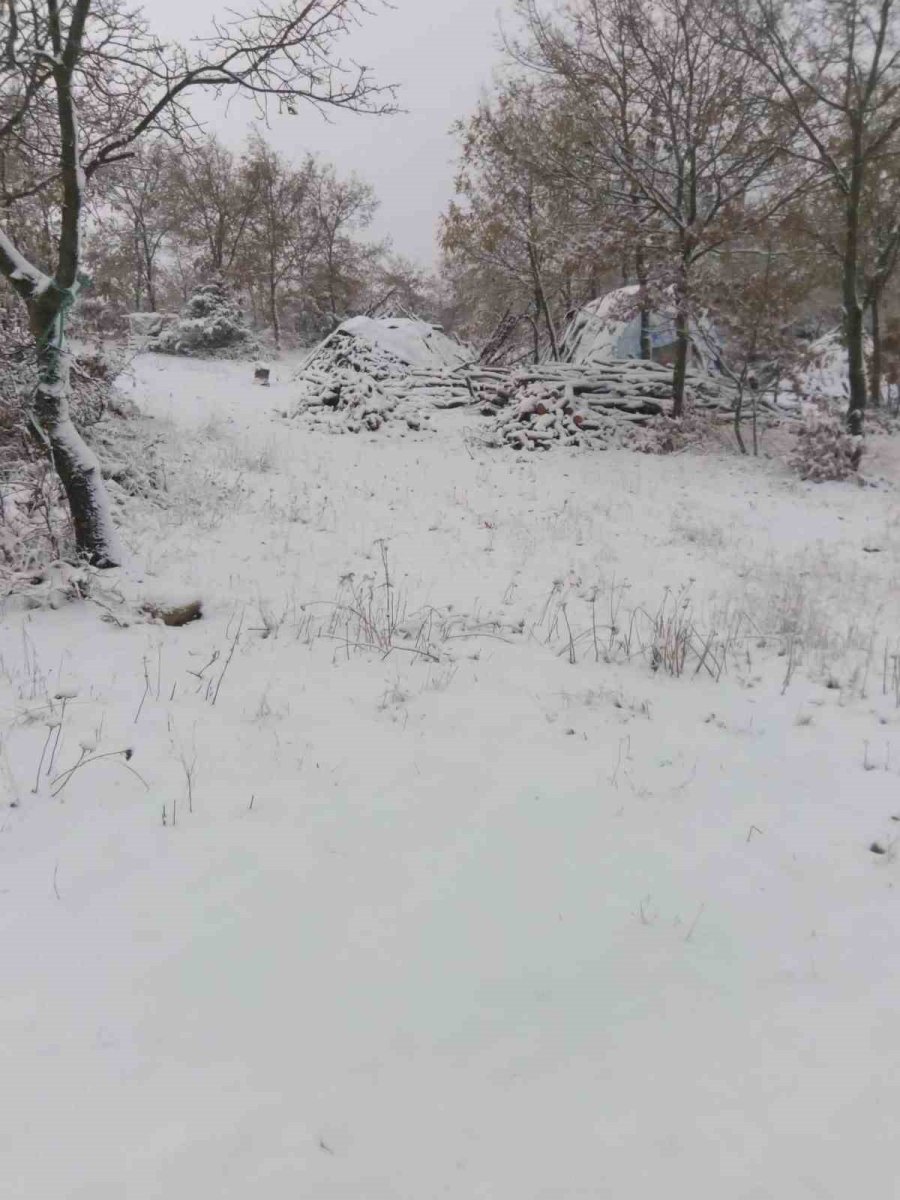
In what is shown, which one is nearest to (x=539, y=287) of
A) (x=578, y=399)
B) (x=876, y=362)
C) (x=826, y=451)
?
(x=578, y=399)

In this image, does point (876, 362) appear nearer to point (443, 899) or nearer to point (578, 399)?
point (578, 399)

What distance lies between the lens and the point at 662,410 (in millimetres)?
15117

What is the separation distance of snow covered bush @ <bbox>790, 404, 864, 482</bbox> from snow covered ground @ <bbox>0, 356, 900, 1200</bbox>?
7.67 metres

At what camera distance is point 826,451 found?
12.1 m

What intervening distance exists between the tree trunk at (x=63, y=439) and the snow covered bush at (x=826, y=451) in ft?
40.1

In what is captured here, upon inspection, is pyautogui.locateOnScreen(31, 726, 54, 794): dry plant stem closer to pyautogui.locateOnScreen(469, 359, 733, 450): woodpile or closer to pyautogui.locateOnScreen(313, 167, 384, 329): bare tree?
pyautogui.locateOnScreen(469, 359, 733, 450): woodpile

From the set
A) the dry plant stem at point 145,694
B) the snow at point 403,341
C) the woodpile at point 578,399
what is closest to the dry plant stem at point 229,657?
the dry plant stem at point 145,694

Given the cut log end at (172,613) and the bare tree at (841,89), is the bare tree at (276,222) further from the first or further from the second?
the cut log end at (172,613)

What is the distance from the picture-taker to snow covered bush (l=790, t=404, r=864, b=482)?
39.3 feet

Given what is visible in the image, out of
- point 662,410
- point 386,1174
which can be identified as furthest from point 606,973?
point 662,410

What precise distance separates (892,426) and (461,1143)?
696 inches

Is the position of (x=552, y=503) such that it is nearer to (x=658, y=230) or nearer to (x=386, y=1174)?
(x=658, y=230)

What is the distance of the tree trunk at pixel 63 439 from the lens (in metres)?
4.92

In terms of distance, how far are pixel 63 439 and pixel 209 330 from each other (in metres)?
23.1
